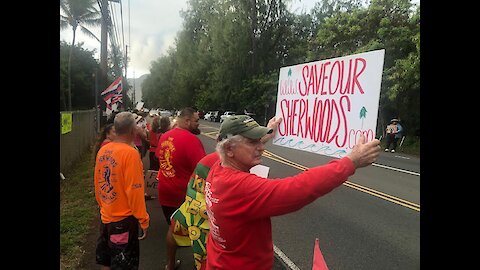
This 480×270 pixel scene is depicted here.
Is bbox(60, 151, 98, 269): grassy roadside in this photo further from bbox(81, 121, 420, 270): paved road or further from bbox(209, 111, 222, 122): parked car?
bbox(209, 111, 222, 122): parked car

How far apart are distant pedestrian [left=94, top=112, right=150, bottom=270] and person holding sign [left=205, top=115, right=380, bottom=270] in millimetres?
1197

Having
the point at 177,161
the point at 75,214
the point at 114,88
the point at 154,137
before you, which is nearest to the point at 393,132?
the point at 114,88

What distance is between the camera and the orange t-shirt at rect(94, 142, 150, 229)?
3.14 metres

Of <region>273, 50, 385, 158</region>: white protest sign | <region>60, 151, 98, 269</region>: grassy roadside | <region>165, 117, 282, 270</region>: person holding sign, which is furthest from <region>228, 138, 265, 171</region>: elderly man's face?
<region>60, 151, 98, 269</region>: grassy roadside

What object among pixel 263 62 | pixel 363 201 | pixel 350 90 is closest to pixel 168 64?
pixel 263 62

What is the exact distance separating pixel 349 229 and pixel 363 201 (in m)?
1.94

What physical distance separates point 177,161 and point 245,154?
212cm

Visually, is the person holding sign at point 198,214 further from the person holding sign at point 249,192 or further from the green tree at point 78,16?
the green tree at point 78,16

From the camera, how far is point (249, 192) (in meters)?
1.81

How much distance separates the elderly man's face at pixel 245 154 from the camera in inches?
79.1

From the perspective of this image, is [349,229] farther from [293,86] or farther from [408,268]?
[293,86]

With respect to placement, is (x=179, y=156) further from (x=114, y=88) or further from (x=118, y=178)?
(x=114, y=88)

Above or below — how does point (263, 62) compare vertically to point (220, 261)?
above

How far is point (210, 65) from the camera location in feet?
149
